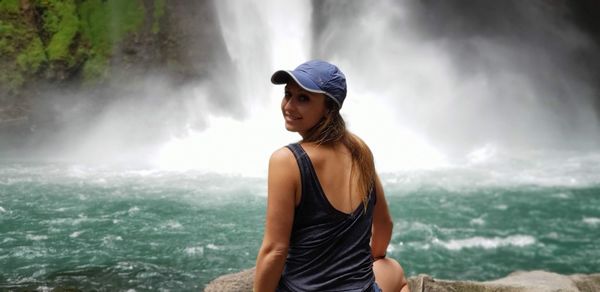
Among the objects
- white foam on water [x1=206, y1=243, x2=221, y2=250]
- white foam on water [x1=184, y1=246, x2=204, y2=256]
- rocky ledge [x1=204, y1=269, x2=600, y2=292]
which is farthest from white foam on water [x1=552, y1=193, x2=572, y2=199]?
white foam on water [x1=184, y1=246, x2=204, y2=256]

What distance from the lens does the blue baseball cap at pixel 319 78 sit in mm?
2590

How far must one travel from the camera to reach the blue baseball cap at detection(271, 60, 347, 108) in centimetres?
259

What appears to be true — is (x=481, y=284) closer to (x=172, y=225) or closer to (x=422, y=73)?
(x=172, y=225)

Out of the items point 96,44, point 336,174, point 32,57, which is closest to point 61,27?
point 96,44

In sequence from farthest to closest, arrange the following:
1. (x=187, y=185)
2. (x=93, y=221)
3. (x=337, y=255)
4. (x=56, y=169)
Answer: (x=56, y=169)
(x=187, y=185)
(x=93, y=221)
(x=337, y=255)

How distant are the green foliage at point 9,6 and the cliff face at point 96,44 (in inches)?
1.5

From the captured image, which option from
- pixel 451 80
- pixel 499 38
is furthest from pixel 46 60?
pixel 499 38

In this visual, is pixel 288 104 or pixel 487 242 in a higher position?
pixel 288 104

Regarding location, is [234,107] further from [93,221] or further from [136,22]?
[93,221]

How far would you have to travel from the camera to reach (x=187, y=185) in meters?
14.7

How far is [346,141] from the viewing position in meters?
2.79

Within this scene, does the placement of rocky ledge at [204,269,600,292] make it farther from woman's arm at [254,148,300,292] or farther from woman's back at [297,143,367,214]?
woman's arm at [254,148,300,292]

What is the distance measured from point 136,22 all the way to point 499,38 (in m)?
18.4

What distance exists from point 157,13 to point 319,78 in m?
25.6
